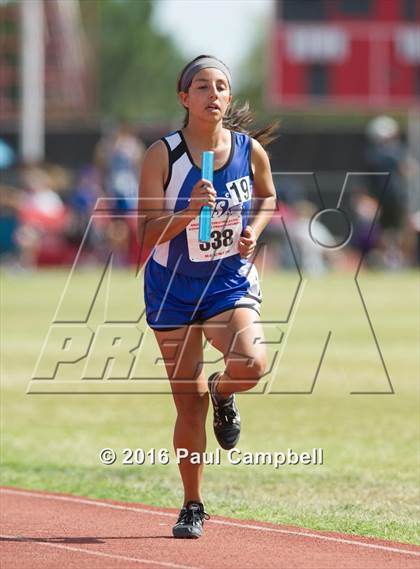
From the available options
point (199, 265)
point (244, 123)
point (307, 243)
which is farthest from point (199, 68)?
point (307, 243)

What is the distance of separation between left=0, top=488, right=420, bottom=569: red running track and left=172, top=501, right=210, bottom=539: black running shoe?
49 millimetres

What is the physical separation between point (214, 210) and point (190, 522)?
1532 mm

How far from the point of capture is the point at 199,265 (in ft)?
22.8

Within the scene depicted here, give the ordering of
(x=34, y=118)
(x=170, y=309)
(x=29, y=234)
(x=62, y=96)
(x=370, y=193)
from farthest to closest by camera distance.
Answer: (x=62, y=96) → (x=34, y=118) → (x=370, y=193) → (x=29, y=234) → (x=170, y=309)

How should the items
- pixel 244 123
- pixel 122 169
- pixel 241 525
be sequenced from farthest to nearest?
pixel 122 169
pixel 244 123
pixel 241 525

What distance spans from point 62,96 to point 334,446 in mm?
39375

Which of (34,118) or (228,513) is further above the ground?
(34,118)

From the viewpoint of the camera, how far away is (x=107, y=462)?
9.52m

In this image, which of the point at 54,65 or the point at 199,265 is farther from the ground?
the point at 54,65

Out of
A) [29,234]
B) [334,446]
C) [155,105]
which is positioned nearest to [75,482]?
[334,446]

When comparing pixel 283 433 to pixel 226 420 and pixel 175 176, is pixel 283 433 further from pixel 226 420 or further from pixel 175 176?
pixel 175 176

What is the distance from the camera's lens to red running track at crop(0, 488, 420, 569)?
6312 mm

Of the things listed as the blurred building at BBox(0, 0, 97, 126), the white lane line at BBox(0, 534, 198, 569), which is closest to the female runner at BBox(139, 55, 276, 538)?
the white lane line at BBox(0, 534, 198, 569)

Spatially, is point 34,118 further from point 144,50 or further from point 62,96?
point 144,50
